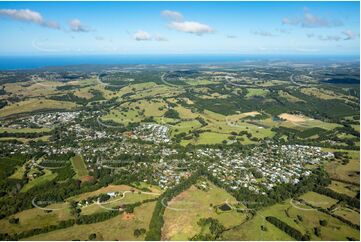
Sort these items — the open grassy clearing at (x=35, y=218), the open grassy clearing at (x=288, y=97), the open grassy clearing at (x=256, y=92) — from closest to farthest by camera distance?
the open grassy clearing at (x=35, y=218) → the open grassy clearing at (x=288, y=97) → the open grassy clearing at (x=256, y=92)

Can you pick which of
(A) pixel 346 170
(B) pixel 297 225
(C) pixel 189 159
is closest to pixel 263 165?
(C) pixel 189 159

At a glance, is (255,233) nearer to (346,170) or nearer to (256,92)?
(346,170)

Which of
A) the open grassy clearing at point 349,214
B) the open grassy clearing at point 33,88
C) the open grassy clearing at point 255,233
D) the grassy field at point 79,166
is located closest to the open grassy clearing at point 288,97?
the open grassy clearing at point 349,214

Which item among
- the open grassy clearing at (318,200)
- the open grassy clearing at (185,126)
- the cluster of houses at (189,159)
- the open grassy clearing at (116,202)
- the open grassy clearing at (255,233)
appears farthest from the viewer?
the open grassy clearing at (185,126)

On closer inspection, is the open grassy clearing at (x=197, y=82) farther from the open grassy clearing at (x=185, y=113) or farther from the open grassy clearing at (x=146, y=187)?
the open grassy clearing at (x=146, y=187)

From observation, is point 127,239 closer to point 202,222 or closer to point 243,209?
point 202,222

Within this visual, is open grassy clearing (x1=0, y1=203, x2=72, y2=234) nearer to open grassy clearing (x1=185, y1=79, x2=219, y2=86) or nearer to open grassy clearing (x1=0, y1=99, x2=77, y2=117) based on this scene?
open grassy clearing (x1=0, y1=99, x2=77, y2=117)

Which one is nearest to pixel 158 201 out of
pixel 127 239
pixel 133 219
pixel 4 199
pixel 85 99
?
pixel 133 219
